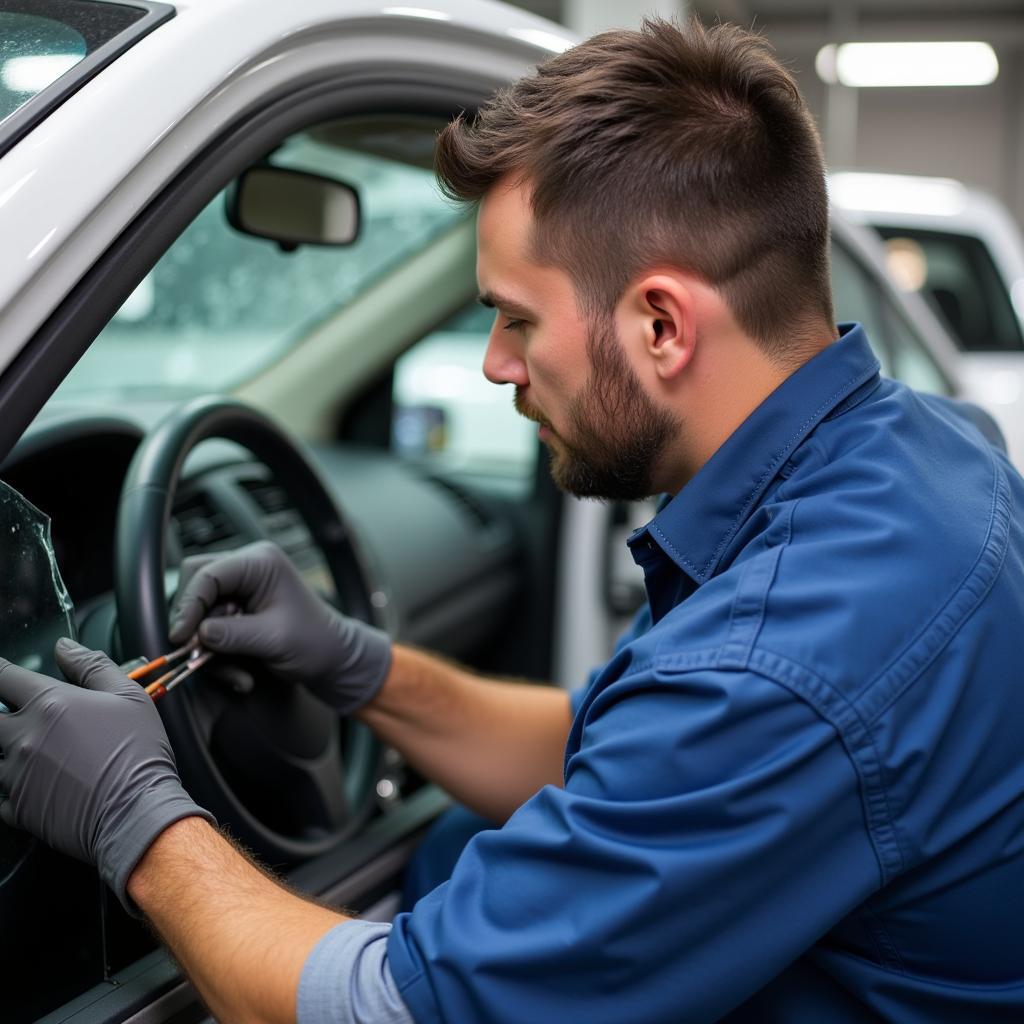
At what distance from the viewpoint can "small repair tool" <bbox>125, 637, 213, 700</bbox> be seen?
4.14 ft

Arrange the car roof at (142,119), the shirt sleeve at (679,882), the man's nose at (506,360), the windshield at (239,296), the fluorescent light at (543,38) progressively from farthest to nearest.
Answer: the windshield at (239,296)
the fluorescent light at (543,38)
the man's nose at (506,360)
the car roof at (142,119)
the shirt sleeve at (679,882)

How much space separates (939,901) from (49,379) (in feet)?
2.90

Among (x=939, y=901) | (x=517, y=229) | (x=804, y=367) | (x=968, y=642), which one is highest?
(x=517, y=229)

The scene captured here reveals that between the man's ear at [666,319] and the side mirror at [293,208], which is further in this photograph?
the side mirror at [293,208]

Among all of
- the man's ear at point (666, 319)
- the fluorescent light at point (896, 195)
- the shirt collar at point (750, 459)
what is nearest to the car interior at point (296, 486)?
the man's ear at point (666, 319)

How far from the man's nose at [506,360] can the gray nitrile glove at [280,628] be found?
17.0 inches

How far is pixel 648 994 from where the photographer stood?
0.94m

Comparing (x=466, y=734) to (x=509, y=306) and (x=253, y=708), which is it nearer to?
(x=253, y=708)

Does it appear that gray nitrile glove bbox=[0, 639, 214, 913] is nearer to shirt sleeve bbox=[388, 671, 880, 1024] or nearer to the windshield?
shirt sleeve bbox=[388, 671, 880, 1024]

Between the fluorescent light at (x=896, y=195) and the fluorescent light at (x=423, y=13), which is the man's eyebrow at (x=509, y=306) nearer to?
the fluorescent light at (x=423, y=13)

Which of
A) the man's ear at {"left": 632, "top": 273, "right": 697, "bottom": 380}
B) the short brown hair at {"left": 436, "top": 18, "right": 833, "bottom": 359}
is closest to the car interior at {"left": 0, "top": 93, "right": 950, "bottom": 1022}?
the short brown hair at {"left": 436, "top": 18, "right": 833, "bottom": 359}

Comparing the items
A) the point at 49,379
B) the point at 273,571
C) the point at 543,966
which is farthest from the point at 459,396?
the point at 543,966

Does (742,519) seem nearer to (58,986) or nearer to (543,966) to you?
(543,966)

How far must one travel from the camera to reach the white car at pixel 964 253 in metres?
5.00
